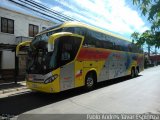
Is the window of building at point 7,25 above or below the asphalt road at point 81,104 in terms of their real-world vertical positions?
above

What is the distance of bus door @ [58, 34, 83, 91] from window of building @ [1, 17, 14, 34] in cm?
1199

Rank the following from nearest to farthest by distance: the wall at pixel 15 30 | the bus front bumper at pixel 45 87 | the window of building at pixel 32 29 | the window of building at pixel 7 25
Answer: the bus front bumper at pixel 45 87, the window of building at pixel 7 25, the wall at pixel 15 30, the window of building at pixel 32 29

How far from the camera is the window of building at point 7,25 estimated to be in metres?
20.2

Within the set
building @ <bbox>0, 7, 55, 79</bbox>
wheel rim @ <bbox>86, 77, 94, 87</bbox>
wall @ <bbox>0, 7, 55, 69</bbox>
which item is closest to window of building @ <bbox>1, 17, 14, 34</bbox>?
building @ <bbox>0, 7, 55, 79</bbox>

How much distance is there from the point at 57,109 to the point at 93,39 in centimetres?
580

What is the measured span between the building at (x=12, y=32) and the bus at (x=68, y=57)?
916cm

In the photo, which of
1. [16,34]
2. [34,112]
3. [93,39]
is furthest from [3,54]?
[34,112]

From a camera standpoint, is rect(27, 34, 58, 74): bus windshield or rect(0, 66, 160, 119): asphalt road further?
rect(27, 34, 58, 74): bus windshield

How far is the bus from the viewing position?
31.0ft

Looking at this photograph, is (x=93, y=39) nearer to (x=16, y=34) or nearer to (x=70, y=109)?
(x=70, y=109)

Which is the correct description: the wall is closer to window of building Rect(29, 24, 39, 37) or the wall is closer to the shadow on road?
window of building Rect(29, 24, 39, 37)

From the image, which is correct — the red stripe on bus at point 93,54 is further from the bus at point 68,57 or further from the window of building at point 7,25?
the window of building at point 7,25

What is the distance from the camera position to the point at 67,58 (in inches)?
396

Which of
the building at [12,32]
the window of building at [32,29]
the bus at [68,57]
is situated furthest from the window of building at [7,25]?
the bus at [68,57]
